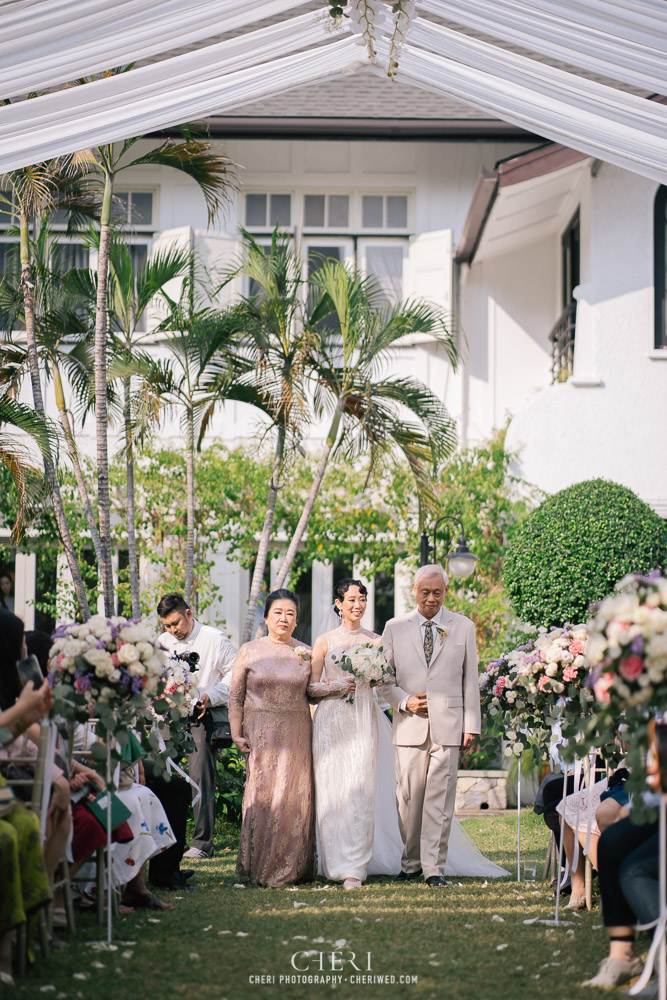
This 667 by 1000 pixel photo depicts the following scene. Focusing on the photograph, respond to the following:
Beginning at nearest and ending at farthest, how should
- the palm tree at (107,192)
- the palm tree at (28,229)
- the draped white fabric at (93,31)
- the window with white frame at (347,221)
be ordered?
the draped white fabric at (93,31) < the palm tree at (28,229) < the palm tree at (107,192) < the window with white frame at (347,221)

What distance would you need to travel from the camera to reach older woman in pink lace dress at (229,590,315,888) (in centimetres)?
764

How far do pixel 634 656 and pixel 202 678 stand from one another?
518 centimetres

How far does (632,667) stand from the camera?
4.41 metres

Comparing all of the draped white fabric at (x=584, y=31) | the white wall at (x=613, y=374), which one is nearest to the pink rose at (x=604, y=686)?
the draped white fabric at (x=584, y=31)

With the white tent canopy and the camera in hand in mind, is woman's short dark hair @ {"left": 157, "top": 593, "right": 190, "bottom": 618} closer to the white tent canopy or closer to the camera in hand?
the camera in hand

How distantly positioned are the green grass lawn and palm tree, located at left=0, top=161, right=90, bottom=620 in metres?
4.24

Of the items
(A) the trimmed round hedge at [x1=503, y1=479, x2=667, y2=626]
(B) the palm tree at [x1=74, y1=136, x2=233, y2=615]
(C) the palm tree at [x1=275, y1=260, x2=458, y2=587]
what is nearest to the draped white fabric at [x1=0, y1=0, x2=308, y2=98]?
(B) the palm tree at [x1=74, y1=136, x2=233, y2=615]

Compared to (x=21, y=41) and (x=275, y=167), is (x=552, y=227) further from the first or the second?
(x=21, y=41)

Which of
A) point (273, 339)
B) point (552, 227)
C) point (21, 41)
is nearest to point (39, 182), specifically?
point (273, 339)

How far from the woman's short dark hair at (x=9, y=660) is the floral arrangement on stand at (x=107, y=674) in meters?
0.21

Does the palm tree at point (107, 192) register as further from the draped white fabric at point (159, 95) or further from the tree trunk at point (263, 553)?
the draped white fabric at point (159, 95)

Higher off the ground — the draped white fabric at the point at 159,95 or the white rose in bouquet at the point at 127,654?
the draped white fabric at the point at 159,95

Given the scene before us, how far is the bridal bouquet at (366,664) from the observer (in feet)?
25.6

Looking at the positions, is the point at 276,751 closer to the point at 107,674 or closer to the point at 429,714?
the point at 429,714
